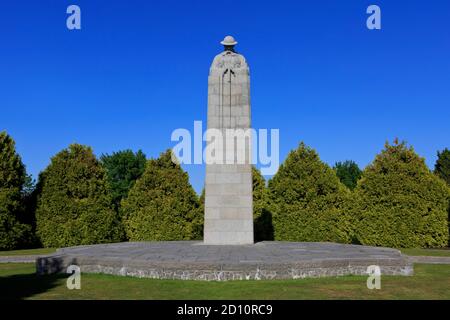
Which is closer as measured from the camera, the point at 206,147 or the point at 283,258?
the point at 283,258

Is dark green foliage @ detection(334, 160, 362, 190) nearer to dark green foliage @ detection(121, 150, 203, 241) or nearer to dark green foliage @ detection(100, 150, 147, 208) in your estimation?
dark green foliage @ detection(100, 150, 147, 208)

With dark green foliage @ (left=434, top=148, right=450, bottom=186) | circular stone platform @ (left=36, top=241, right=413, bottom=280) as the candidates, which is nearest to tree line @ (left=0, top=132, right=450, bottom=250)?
circular stone platform @ (left=36, top=241, right=413, bottom=280)

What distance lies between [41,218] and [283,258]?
16.8m

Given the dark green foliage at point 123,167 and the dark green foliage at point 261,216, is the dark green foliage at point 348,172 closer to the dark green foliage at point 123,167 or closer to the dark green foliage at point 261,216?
the dark green foliage at point 123,167

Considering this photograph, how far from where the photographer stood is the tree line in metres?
24.1

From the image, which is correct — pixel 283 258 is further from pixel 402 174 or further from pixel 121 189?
pixel 121 189

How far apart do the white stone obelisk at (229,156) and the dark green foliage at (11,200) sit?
11.8m

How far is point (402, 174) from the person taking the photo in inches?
970

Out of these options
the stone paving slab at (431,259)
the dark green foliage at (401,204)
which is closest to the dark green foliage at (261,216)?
the dark green foliage at (401,204)

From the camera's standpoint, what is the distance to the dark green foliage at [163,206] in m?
25.6

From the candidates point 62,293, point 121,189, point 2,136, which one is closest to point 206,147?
point 62,293

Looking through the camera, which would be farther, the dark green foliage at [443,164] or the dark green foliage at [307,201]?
the dark green foliage at [443,164]

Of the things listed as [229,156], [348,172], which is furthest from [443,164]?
[229,156]

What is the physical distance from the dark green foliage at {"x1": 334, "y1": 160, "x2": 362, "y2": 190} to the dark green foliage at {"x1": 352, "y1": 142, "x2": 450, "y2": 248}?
27.7 meters
